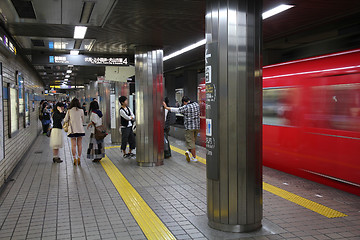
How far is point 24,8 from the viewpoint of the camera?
5.70m

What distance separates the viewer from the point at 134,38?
7.68 metres

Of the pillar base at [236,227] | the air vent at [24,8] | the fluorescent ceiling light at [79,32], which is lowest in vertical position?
the pillar base at [236,227]

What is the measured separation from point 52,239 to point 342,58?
5.09 meters

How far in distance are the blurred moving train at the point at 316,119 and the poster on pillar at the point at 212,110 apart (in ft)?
8.78

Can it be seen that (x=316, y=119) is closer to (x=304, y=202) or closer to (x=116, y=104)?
(x=304, y=202)

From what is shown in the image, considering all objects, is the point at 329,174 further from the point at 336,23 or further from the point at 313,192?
the point at 336,23

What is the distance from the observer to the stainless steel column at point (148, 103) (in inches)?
332

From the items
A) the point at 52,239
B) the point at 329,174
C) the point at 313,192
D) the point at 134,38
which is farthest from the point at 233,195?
the point at 134,38

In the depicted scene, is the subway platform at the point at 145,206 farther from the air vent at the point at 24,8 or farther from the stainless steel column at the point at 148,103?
the air vent at the point at 24,8

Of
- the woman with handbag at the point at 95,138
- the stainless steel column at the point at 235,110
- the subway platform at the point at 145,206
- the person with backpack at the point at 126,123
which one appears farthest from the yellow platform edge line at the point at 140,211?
→ the person with backpack at the point at 126,123

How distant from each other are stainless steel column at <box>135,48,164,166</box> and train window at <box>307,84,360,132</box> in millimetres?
3557

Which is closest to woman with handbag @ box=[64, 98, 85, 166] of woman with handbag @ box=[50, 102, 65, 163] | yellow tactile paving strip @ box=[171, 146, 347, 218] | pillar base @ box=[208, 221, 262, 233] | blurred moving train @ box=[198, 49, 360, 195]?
woman with handbag @ box=[50, 102, 65, 163]

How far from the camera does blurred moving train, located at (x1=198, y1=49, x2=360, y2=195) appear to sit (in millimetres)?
5652

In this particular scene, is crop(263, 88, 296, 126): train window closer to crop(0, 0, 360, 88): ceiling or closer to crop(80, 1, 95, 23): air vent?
crop(0, 0, 360, 88): ceiling
